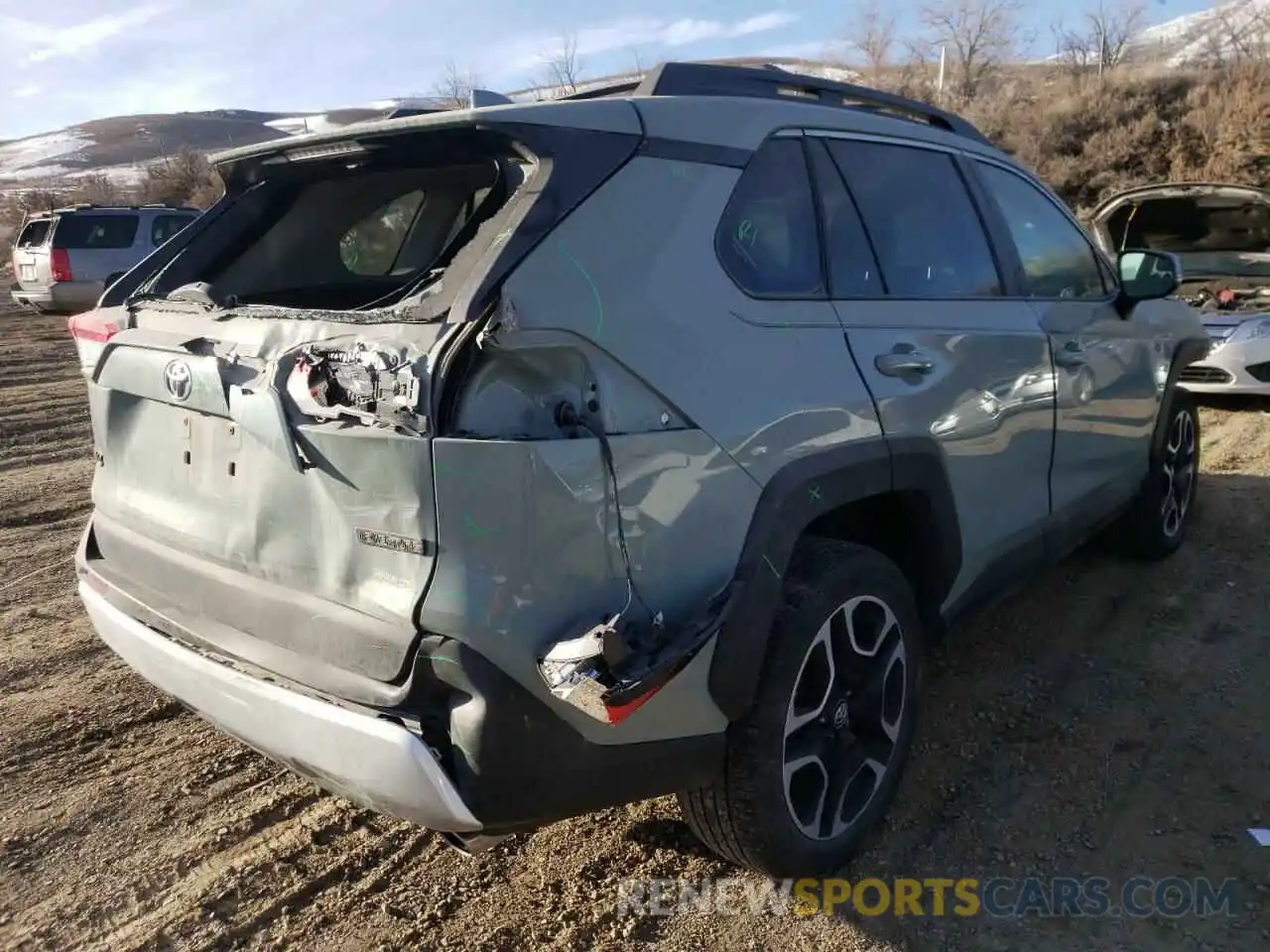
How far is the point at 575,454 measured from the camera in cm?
198

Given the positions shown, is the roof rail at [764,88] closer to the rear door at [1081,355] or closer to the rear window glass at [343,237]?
the rear door at [1081,355]

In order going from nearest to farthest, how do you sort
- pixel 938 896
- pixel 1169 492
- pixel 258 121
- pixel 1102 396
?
1. pixel 938 896
2. pixel 1102 396
3. pixel 1169 492
4. pixel 258 121

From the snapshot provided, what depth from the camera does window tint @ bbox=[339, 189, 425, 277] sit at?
123 inches

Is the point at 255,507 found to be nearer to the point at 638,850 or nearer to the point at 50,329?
the point at 638,850

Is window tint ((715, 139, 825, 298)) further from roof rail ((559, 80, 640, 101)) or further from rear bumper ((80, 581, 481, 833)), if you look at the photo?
rear bumper ((80, 581, 481, 833))

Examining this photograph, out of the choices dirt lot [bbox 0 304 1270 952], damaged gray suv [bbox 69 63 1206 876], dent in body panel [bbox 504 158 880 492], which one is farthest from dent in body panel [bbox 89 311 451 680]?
dirt lot [bbox 0 304 1270 952]

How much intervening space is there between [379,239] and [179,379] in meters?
0.93

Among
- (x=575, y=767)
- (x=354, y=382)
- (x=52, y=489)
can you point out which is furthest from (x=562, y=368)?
(x=52, y=489)

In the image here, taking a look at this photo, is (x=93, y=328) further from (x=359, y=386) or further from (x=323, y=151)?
→ (x=359, y=386)

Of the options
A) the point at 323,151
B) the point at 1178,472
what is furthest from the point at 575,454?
the point at 1178,472

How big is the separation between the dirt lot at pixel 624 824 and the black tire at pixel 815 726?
0.22 m

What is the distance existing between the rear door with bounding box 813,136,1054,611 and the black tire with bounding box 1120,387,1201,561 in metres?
1.42

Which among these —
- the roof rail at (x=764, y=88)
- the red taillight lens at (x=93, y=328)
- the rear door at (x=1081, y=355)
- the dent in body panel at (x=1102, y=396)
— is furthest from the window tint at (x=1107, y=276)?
the red taillight lens at (x=93, y=328)

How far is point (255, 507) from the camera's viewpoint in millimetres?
2301
